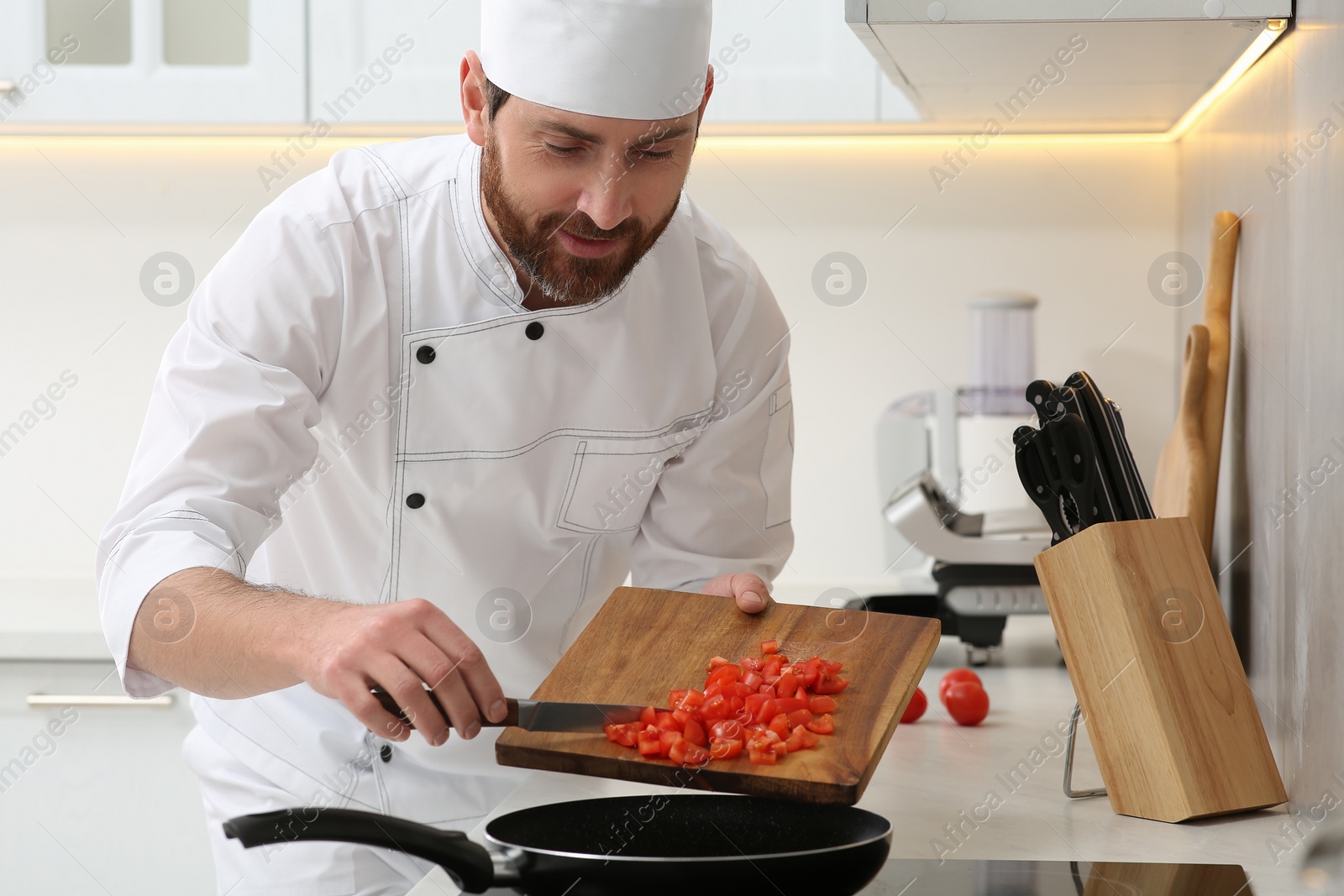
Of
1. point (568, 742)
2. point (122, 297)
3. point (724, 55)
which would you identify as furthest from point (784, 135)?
point (568, 742)

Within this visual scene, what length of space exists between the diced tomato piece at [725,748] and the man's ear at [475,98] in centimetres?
59

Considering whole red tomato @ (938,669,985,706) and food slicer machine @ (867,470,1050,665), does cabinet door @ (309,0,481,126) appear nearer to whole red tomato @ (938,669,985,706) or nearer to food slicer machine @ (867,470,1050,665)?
food slicer machine @ (867,470,1050,665)

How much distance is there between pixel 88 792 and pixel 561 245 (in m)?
1.20

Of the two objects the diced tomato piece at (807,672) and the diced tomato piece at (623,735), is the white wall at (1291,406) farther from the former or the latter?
the diced tomato piece at (623,735)

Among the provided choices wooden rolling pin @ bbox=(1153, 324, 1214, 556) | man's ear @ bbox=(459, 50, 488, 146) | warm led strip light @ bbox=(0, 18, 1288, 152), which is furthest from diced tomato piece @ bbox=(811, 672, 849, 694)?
warm led strip light @ bbox=(0, 18, 1288, 152)

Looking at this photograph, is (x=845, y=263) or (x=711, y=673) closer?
(x=711, y=673)

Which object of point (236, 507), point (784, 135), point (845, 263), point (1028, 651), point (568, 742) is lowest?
point (1028, 651)

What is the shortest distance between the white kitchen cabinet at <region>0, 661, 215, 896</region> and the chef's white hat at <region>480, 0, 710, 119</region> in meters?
1.13

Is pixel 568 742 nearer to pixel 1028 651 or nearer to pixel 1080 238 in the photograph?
pixel 1028 651

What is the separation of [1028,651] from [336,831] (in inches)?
50.2

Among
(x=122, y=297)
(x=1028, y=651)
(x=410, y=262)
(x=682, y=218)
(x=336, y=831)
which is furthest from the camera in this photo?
(x=122, y=297)

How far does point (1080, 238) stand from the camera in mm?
2008

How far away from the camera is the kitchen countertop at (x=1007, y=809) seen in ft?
2.66

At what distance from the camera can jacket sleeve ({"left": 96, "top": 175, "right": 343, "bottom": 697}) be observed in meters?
0.88
